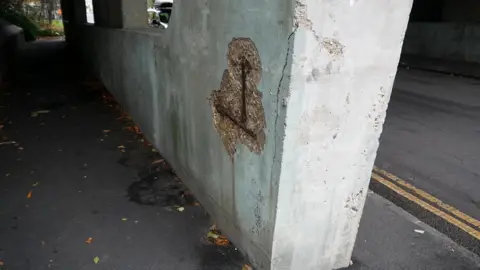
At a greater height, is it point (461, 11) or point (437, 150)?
point (461, 11)

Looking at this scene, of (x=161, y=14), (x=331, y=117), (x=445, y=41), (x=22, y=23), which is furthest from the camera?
(x=22, y=23)

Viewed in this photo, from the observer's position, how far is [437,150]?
17.4 feet

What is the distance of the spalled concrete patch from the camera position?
2455mm

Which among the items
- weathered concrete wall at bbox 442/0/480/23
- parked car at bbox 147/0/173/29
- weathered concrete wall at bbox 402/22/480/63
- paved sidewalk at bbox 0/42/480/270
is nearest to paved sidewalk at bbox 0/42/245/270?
paved sidewalk at bbox 0/42/480/270

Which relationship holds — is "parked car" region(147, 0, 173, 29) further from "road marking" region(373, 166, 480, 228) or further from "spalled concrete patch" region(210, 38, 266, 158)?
"spalled concrete patch" region(210, 38, 266, 158)

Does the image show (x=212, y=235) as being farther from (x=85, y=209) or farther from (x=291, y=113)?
(x=291, y=113)

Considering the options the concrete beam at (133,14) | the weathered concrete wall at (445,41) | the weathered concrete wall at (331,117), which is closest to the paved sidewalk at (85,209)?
the weathered concrete wall at (331,117)

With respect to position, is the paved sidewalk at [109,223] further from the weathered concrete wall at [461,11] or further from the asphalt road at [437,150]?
the weathered concrete wall at [461,11]

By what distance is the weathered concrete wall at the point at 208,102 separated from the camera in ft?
7.53

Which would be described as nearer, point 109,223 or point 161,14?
point 109,223

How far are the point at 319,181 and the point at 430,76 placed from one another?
11.0 m

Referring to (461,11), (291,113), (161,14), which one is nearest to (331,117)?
(291,113)

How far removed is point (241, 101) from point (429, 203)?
2.36 meters

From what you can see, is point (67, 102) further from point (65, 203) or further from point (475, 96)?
point (475, 96)
